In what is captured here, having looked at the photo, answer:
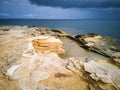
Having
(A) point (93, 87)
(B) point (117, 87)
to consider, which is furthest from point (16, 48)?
(B) point (117, 87)

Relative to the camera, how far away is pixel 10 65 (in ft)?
24.7

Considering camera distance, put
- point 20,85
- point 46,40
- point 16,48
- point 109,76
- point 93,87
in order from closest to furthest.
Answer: point 20,85 < point 93,87 < point 109,76 < point 16,48 < point 46,40

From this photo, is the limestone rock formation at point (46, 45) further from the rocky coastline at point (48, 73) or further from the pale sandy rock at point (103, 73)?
the pale sandy rock at point (103, 73)

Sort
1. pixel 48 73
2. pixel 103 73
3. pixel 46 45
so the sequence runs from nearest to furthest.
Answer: pixel 103 73, pixel 48 73, pixel 46 45

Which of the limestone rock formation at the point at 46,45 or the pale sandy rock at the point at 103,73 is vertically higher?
the limestone rock formation at the point at 46,45

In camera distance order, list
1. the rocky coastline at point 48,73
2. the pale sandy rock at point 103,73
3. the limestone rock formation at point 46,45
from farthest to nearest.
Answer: the limestone rock formation at point 46,45
the pale sandy rock at point 103,73
the rocky coastline at point 48,73

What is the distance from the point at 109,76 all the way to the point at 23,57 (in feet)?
17.3

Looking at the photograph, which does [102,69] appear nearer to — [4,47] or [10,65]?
[10,65]

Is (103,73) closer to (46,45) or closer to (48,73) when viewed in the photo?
(48,73)

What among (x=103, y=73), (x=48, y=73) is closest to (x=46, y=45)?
(x=48, y=73)

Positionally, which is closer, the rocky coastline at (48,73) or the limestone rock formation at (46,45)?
the rocky coastline at (48,73)

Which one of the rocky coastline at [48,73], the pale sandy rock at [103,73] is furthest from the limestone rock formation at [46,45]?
the pale sandy rock at [103,73]

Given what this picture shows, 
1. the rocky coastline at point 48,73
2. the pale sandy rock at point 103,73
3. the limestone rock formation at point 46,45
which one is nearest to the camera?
the rocky coastline at point 48,73

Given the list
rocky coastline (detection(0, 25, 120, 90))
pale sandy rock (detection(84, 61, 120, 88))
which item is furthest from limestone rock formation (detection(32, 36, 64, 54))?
pale sandy rock (detection(84, 61, 120, 88))
